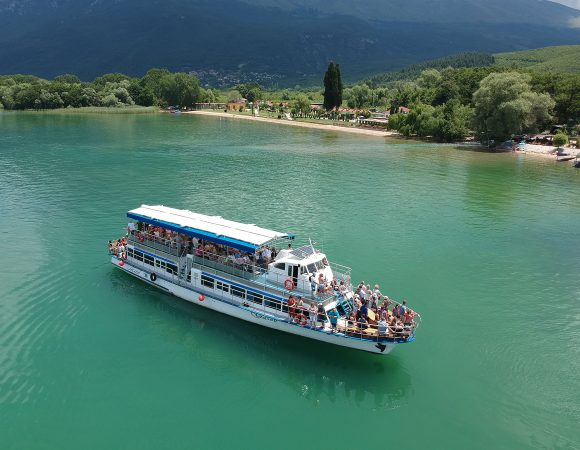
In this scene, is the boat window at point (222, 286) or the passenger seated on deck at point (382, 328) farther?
the boat window at point (222, 286)

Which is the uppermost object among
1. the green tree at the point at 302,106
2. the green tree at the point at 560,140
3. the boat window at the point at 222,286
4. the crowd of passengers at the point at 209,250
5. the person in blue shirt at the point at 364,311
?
the green tree at the point at 302,106

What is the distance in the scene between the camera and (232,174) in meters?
74.9

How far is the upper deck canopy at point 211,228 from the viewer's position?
31.4 metres

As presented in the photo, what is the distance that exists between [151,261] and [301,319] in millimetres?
12975

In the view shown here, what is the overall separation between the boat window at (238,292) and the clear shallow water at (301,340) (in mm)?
1685

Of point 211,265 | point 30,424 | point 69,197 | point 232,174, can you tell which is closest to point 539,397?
point 211,265

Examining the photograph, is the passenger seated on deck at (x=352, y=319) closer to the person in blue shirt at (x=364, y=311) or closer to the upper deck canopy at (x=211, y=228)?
the person in blue shirt at (x=364, y=311)

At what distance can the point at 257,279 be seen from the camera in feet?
101

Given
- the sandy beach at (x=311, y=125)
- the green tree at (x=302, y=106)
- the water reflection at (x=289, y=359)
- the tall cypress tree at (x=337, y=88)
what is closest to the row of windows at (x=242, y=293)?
the water reflection at (x=289, y=359)

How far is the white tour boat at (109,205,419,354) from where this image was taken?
89.6 feet

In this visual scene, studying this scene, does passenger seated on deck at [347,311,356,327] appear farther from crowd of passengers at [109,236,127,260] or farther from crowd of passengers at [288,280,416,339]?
crowd of passengers at [109,236,127,260]

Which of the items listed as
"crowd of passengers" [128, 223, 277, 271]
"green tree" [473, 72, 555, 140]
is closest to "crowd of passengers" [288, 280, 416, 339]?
"crowd of passengers" [128, 223, 277, 271]

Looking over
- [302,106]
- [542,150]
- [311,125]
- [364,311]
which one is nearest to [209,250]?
[364,311]

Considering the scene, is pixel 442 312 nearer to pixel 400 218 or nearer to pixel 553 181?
pixel 400 218
